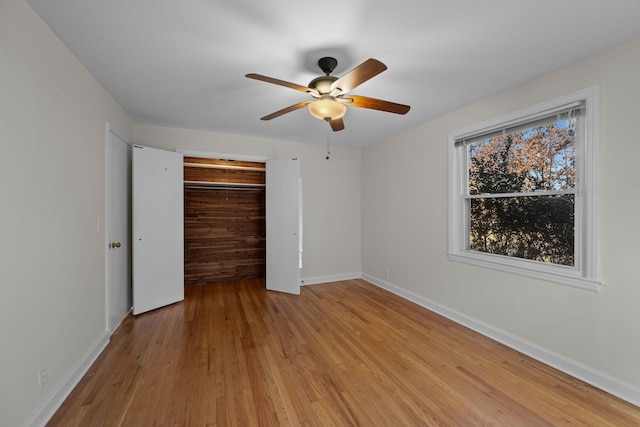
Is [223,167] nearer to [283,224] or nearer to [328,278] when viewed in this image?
[283,224]

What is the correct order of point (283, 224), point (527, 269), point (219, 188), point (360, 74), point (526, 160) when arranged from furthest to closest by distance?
point (219, 188) → point (283, 224) → point (526, 160) → point (527, 269) → point (360, 74)

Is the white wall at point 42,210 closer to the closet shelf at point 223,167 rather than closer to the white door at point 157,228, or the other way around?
the white door at point 157,228

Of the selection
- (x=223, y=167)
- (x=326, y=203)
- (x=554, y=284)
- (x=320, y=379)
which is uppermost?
(x=223, y=167)

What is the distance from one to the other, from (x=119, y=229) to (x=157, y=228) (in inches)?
18.0

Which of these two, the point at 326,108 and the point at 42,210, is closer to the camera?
the point at 42,210

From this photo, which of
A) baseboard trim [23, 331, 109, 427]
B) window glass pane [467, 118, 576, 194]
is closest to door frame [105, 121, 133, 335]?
baseboard trim [23, 331, 109, 427]

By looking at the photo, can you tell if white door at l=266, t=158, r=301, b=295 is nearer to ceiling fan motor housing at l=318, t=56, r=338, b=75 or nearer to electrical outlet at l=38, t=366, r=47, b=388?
ceiling fan motor housing at l=318, t=56, r=338, b=75

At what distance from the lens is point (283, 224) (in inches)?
162

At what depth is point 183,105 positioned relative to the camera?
291 cm

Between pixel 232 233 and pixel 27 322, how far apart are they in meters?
3.50

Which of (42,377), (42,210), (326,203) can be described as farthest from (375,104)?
(42,377)

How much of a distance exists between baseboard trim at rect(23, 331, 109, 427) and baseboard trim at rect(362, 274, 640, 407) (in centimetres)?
357

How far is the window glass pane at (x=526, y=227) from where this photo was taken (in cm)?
223

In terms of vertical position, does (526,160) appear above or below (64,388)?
above
